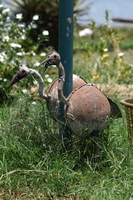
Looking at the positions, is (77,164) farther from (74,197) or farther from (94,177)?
(74,197)

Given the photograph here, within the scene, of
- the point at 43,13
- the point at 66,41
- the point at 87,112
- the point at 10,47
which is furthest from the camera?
the point at 43,13

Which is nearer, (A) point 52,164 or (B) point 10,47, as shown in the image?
(A) point 52,164

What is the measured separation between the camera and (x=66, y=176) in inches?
93.5

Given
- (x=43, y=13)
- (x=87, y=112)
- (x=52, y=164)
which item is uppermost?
(x=43, y=13)

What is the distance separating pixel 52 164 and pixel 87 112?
49 cm

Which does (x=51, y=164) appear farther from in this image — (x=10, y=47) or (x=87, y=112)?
(x=10, y=47)

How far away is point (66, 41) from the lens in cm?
267

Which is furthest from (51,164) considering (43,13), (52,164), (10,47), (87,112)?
(43,13)

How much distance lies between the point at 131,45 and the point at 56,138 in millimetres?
9266

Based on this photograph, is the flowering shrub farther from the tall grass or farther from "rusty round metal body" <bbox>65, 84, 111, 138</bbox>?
"rusty round metal body" <bbox>65, 84, 111, 138</bbox>

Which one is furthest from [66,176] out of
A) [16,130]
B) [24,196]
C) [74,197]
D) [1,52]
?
[1,52]

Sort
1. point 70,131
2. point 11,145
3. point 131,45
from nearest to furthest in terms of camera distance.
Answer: point 11,145, point 70,131, point 131,45

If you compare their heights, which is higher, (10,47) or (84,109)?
(10,47)

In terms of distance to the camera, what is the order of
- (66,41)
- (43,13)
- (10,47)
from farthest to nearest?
(43,13)
(10,47)
(66,41)
